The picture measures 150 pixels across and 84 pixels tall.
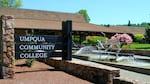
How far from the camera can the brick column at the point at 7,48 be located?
970 cm

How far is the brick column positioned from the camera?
9.70m

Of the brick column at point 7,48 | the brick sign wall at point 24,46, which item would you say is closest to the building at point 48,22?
the brick sign wall at point 24,46

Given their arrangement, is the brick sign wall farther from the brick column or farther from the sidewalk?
the sidewalk

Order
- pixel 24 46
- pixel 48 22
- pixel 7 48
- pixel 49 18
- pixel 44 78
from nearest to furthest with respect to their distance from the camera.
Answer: pixel 44 78 < pixel 7 48 < pixel 24 46 < pixel 48 22 < pixel 49 18

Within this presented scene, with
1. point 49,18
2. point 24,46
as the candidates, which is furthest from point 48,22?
point 24,46

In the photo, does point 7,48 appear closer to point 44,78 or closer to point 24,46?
point 24,46

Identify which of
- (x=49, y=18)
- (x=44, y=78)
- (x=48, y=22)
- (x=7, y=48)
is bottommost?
(x=44, y=78)

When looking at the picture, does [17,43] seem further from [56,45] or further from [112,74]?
[112,74]

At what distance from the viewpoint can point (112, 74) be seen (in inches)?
324

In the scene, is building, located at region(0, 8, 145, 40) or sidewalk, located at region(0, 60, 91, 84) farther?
building, located at region(0, 8, 145, 40)

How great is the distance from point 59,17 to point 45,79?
3215 centimetres

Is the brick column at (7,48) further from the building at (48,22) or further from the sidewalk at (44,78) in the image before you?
the building at (48,22)

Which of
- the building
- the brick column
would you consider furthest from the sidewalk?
the building

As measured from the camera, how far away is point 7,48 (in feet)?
32.1
